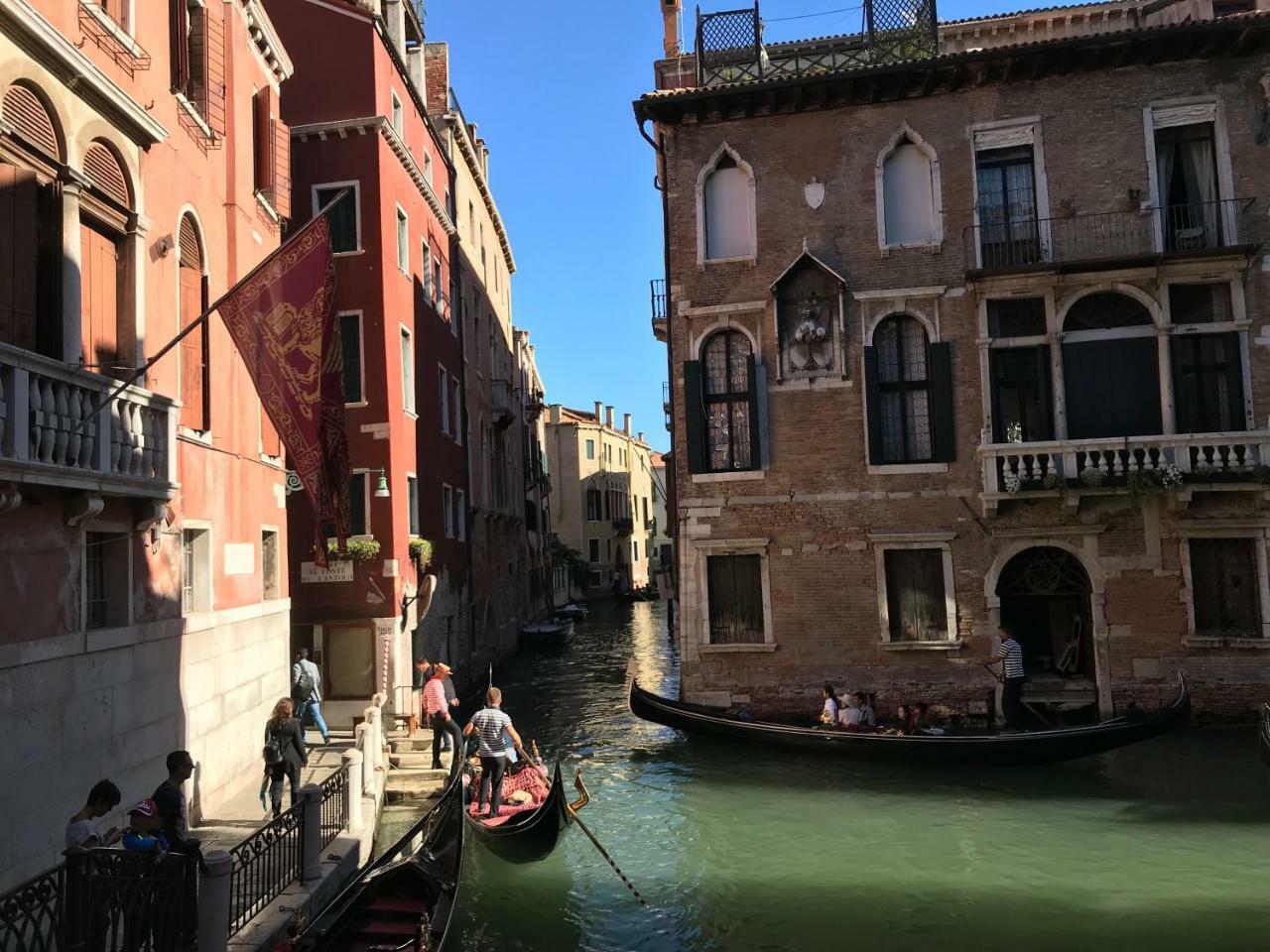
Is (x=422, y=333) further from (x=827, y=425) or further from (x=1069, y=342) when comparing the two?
(x=1069, y=342)

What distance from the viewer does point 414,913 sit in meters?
6.85

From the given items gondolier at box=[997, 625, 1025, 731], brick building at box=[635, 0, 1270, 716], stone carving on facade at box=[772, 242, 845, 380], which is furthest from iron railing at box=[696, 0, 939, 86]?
gondolier at box=[997, 625, 1025, 731]

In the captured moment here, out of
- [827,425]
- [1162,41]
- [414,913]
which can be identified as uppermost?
[1162,41]

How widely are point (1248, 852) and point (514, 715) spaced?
478 inches

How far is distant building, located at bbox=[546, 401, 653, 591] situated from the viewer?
51781 mm

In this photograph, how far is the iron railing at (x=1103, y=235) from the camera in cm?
1402

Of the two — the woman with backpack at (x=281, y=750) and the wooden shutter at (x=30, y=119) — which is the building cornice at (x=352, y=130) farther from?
the woman with backpack at (x=281, y=750)

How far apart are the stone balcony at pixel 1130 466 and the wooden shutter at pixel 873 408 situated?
156cm

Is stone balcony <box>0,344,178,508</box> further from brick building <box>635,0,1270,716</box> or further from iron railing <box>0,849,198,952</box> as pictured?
brick building <box>635,0,1270,716</box>

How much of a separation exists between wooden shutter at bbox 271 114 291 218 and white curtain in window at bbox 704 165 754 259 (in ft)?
21.3

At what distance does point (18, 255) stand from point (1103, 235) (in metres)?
13.9

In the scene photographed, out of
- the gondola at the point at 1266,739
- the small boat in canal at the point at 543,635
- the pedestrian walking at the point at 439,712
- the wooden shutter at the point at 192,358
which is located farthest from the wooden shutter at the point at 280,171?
the small boat in canal at the point at 543,635

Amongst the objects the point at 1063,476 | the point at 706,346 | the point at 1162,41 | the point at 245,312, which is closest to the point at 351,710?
the point at 706,346

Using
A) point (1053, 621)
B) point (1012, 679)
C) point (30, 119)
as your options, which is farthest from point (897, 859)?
point (30, 119)
